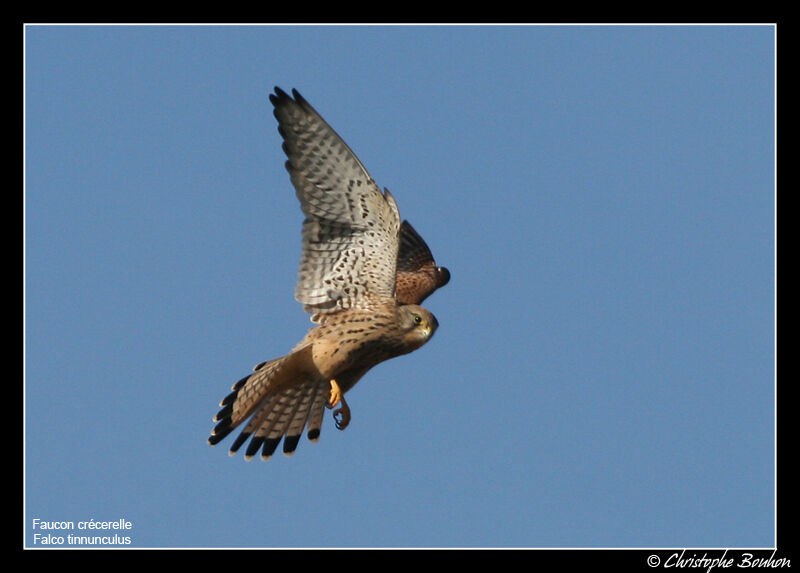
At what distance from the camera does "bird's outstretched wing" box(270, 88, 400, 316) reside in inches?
516

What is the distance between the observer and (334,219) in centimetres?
1336

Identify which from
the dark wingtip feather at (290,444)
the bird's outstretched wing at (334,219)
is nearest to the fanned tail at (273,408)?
the dark wingtip feather at (290,444)

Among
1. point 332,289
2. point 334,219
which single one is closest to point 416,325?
point 332,289

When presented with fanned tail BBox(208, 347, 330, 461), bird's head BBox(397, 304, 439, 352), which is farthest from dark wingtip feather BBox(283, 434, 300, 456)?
bird's head BBox(397, 304, 439, 352)

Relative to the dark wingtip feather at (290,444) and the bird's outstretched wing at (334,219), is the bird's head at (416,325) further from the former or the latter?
the dark wingtip feather at (290,444)

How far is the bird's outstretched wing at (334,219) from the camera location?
1309 centimetres

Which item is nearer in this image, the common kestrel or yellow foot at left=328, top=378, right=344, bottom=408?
the common kestrel

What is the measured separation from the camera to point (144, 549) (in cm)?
1299

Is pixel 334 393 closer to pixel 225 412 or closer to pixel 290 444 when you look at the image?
pixel 290 444

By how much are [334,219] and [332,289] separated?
59 cm

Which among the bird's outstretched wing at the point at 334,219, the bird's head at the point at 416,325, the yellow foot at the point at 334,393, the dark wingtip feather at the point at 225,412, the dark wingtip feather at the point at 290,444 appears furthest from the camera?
the dark wingtip feather at the point at 290,444

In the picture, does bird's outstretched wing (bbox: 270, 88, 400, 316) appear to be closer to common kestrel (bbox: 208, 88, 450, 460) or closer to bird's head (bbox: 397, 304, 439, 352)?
common kestrel (bbox: 208, 88, 450, 460)

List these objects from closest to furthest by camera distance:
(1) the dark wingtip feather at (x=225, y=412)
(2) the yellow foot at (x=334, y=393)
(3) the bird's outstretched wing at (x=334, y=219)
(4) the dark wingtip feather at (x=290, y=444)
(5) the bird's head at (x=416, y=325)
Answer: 1. (3) the bird's outstretched wing at (x=334, y=219)
2. (5) the bird's head at (x=416, y=325)
3. (2) the yellow foot at (x=334, y=393)
4. (1) the dark wingtip feather at (x=225, y=412)
5. (4) the dark wingtip feather at (x=290, y=444)
